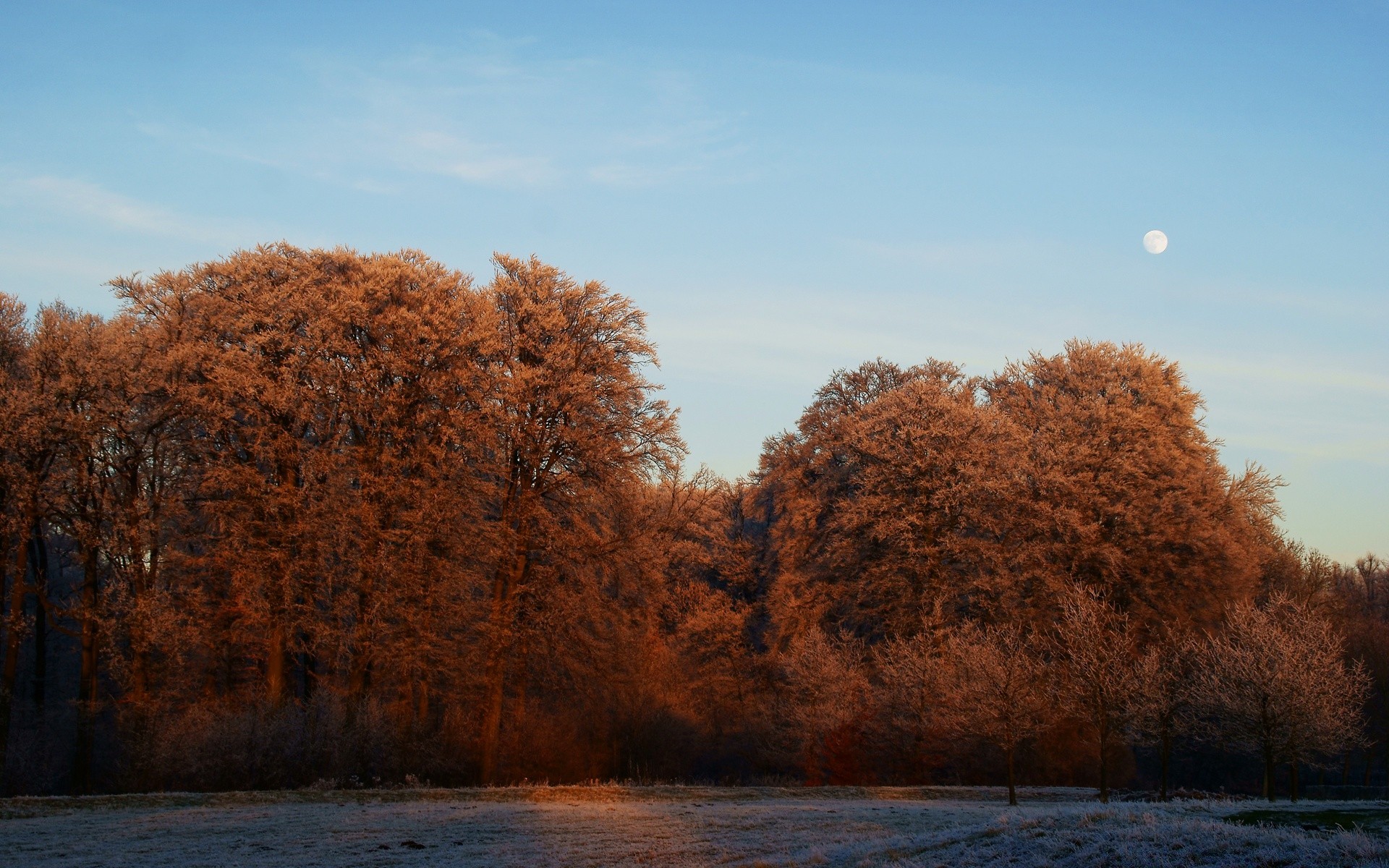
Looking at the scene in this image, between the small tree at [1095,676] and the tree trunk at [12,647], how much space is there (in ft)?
89.6

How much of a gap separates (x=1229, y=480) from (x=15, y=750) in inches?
1745

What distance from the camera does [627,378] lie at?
31047mm

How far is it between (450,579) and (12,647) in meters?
11.2

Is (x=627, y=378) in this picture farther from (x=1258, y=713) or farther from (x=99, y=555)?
(x=1258, y=713)

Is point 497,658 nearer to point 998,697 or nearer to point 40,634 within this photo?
point 998,697

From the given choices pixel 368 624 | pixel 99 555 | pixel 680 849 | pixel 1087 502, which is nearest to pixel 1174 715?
pixel 1087 502

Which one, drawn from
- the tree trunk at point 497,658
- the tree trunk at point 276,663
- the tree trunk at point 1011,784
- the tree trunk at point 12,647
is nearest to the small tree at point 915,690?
the tree trunk at point 1011,784

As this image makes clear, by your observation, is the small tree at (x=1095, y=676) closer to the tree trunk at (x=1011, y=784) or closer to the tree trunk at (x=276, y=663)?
the tree trunk at (x=1011, y=784)

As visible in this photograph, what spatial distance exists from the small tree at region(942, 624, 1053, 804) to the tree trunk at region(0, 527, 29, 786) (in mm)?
24457

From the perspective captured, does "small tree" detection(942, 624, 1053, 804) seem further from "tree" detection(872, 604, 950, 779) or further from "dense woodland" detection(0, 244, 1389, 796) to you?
"tree" detection(872, 604, 950, 779)

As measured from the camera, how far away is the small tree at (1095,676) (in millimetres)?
29188

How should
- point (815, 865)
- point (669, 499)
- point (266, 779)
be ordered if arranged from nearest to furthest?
point (815, 865)
point (266, 779)
point (669, 499)

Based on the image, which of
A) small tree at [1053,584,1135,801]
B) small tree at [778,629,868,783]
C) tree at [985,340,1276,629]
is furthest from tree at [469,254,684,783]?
tree at [985,340,1276,629]

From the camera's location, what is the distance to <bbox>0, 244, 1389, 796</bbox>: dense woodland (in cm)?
2716
